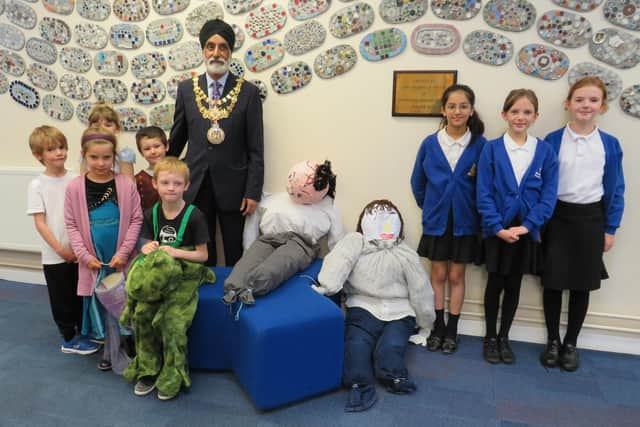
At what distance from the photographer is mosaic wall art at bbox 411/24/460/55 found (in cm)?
215

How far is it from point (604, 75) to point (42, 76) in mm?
3286

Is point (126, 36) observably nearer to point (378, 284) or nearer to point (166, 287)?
point (166, 287)

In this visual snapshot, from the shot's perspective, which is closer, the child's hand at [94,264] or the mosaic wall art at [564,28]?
the child's hand at [94,264]

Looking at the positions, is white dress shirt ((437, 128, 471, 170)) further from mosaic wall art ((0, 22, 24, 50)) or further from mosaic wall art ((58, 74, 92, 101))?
mosaic wall art ((0, 22, 24, 50))

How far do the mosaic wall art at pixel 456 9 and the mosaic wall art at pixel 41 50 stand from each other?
235 centimetres

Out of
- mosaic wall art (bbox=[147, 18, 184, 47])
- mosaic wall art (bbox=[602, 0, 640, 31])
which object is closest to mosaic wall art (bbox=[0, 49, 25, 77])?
mosaic wall art (bbox=[147, 18, 184, 47])

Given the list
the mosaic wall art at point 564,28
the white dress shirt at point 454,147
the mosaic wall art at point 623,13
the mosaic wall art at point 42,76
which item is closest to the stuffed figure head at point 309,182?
the white dress shirt at point 454,147

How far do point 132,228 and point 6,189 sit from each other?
5.02 ft

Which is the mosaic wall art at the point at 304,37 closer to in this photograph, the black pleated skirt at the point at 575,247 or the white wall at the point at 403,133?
the white wall at the point at 403,133

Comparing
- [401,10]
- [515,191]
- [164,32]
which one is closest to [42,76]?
[164,32]

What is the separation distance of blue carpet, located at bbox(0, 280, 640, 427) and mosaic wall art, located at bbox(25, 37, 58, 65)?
1749 millimetres

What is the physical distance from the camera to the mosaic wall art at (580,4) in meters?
2.00

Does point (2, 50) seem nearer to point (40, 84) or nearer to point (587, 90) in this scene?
point (40, 84)

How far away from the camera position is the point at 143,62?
2.54 metres
